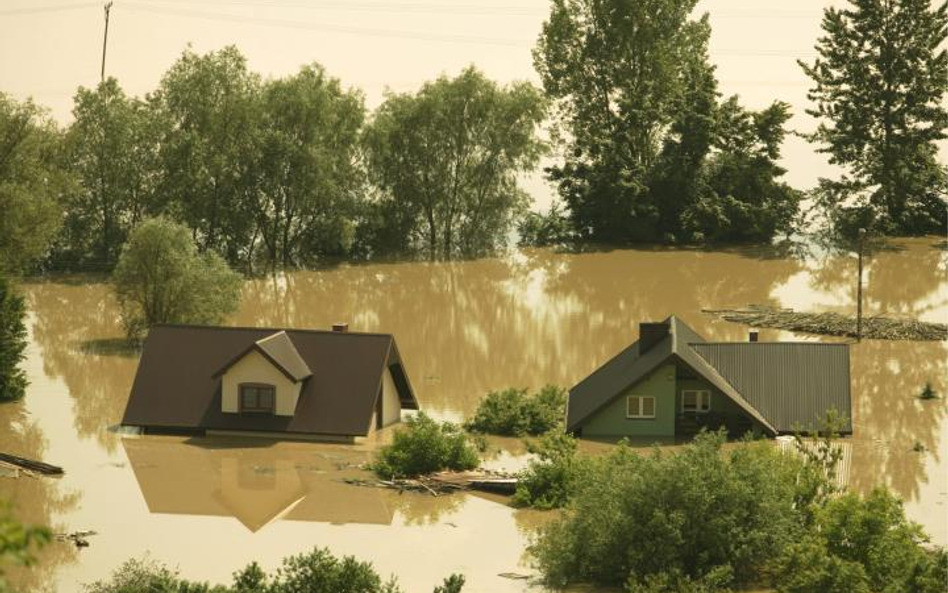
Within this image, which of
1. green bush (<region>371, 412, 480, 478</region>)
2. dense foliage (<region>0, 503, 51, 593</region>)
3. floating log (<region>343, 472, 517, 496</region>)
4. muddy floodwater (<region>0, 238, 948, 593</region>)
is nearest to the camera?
dense foliage (<region>0, 503, 51, 593</region>)

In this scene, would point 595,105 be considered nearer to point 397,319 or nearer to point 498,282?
point 498,282

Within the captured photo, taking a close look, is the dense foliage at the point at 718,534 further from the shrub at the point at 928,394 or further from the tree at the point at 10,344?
the tree at the point at 10,344


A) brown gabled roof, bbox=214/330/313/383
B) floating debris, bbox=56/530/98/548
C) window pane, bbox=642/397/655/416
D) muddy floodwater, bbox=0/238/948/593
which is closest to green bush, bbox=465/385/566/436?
muddy floodwater, bbox=0/238/948/593

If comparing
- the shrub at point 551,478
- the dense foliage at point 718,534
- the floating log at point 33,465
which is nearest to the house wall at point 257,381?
the floating log at point 33,465

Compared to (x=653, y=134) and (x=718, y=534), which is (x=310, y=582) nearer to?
(x=718, y=534)

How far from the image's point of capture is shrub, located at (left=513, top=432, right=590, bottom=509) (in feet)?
122

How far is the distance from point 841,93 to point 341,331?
154 ft

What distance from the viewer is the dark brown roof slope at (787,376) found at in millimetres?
44375

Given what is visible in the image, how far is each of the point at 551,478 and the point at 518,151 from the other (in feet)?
165

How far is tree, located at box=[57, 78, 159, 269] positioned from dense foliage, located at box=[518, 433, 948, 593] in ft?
178

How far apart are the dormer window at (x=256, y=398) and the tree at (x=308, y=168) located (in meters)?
37.5

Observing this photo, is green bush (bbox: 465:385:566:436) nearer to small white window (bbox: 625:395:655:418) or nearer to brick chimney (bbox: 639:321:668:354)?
small white window (bbox: 625:395:655:418)

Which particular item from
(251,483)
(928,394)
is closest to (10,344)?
(251,483)

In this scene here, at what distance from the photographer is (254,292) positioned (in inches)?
2938
